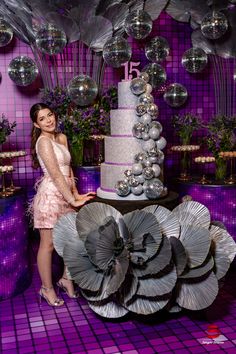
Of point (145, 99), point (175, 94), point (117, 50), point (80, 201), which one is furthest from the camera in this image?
point (175, 94)

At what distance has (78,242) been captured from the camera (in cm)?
335

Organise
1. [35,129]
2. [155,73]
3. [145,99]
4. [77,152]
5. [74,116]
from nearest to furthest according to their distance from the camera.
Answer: [145,99] → [35,129] → [74,116] → [77,152] → [155,73]

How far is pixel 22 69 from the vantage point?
4.71m

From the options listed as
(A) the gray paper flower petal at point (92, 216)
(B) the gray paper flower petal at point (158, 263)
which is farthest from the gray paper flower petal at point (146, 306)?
(A) the gray paper flower petal at point (92, 216)

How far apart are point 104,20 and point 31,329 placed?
319 centimetres

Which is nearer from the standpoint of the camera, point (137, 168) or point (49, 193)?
point (137, 168)

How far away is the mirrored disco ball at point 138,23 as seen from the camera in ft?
15.6

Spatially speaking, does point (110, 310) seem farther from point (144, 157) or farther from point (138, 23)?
point (138, 23)

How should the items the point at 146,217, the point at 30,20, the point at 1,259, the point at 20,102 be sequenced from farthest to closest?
the point at 20,102, the point at 30,20, the point at 1,259, the point at 146,217

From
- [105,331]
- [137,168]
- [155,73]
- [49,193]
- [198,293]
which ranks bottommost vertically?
[105,331]

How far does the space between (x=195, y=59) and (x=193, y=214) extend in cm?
236

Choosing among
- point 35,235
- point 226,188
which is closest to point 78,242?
point 226,188

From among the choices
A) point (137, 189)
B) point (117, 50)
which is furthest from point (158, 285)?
point (117, 50)

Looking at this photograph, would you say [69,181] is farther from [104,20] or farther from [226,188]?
[104,20]
